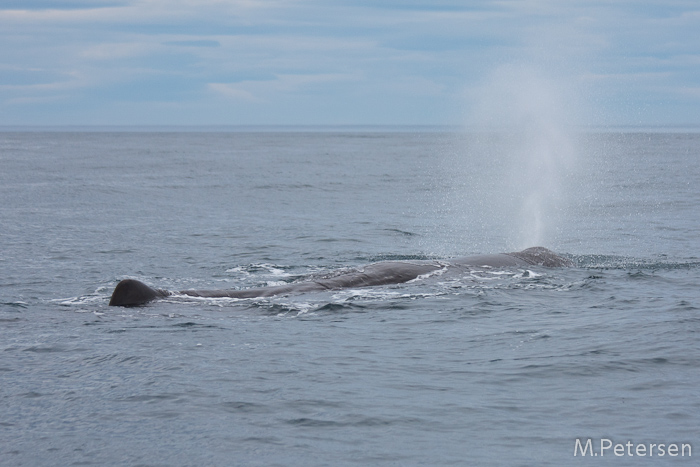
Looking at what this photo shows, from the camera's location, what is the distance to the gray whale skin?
614 inches

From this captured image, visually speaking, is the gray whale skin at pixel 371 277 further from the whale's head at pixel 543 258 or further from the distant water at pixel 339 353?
the distant water at pixel 339 353

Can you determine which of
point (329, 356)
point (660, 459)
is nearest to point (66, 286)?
point (329, 356)

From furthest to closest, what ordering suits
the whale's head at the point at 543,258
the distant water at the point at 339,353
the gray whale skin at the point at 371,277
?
the whale's head at the point at 543,258 → the gray whale skin at the point at 371,277 → the distant water at the point at 339,353

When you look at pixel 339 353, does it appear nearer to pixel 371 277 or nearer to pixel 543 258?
pixel 371 277

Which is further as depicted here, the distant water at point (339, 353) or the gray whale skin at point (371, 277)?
the gray whale skin at point (371, 277)

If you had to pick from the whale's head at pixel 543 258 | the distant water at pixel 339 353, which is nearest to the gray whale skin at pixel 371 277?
the whale's head at pixel 543 258

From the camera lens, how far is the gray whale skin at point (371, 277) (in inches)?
614

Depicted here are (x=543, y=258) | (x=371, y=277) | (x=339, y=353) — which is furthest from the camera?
(x=543, y=258)

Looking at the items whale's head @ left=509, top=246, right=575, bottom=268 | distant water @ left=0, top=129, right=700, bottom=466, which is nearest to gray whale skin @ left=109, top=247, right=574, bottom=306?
whale's head @ left=509, top=246, right=575, bottom=268

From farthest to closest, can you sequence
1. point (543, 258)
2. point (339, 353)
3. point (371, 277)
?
point (543, 258) < point (371, 277) < point (339, 353)

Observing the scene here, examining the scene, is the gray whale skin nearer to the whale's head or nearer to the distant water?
the whale's head

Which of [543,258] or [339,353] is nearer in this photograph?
[339,353]

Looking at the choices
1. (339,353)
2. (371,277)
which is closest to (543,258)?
(371,277)

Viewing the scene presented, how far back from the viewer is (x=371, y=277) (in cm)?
1827
